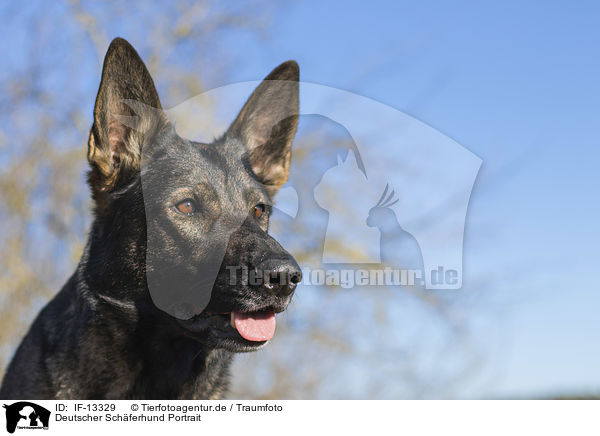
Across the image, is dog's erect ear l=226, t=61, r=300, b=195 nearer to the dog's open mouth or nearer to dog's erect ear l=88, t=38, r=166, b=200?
dog's erect ear l=88, t=38, r=166, b=200

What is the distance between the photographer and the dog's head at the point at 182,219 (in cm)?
318

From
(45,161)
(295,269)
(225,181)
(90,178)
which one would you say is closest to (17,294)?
(45,161)

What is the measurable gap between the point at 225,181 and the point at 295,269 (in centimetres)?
97

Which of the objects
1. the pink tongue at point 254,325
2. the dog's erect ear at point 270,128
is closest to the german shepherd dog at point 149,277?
the pink tongue at point 254,325

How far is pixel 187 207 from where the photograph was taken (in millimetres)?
3496

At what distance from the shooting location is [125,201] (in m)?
3.60

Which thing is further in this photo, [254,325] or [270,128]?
[270,128]

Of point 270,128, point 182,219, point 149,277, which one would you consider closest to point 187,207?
point 182,219

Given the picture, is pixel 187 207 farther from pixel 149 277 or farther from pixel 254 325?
pixel 254 325

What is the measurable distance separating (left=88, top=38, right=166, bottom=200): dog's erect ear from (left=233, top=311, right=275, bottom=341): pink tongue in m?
1.29

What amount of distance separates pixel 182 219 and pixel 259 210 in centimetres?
60
